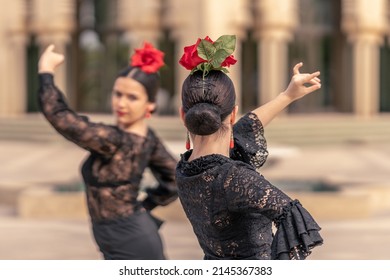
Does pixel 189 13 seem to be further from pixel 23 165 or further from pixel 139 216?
pixel 139 216

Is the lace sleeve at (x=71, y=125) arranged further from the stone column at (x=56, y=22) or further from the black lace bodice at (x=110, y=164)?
the stone column at (x=56, y=22)

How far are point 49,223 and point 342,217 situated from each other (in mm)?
3454

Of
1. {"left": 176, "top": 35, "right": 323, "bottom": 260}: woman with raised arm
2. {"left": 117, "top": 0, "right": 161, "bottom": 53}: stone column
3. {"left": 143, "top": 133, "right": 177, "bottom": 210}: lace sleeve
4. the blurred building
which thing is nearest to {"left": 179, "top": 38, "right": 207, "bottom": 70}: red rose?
{"left": 176, "top": 35, "right": 323, "bottom": 260}: woman with raised arm

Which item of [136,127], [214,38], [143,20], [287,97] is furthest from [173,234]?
[143,20]

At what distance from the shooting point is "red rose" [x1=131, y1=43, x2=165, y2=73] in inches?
165

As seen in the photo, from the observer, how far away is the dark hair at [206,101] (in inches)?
98.8

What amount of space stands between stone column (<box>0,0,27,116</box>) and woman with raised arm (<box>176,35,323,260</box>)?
72.5 ft

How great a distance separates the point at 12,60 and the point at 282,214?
22.8 metres

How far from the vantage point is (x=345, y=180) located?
10.9 meters

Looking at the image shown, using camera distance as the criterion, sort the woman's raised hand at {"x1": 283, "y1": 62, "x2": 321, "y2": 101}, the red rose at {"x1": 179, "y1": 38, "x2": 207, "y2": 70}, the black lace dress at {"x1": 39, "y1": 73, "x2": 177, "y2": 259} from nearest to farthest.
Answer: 1. the red rose at {"x1": 179, "y1": 38, "x2": 207, "y2": 70}
2. the woman's raised hand at {"x1": 283, "y1": 62, "x2": 321, "y2": 101}
3. the black lace dress at {"x1": 39, "y1": 73, "x2": 177, "y2": 259}

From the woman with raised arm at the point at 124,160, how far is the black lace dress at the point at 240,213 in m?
1.38

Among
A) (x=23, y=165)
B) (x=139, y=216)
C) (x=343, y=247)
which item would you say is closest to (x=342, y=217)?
(x=343, y=247)

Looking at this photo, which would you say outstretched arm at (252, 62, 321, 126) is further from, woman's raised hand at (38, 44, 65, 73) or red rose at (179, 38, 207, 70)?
woman's raised hand at (38, 44, 65, 73)

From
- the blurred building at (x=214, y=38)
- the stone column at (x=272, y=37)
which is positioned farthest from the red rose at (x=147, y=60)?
the stone column at (x=272, y=37)
